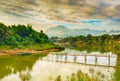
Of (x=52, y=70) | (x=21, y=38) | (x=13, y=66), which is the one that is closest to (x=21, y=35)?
(x=21, y=38)

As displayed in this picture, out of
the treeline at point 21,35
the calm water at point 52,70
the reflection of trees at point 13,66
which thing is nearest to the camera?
the calm water at point 52,70

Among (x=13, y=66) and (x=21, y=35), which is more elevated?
(x=21, y=35)

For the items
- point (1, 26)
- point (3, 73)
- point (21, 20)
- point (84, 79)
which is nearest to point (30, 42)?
point (1, 26)

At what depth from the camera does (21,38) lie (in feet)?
139

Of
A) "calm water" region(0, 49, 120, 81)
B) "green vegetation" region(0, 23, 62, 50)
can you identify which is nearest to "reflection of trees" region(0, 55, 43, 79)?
"calm water" region(0, 49, 120, 81)

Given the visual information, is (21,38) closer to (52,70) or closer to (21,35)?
(21,35)

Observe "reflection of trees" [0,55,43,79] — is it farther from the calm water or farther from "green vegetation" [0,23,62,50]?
"green vegetation" [0,23,62,50]

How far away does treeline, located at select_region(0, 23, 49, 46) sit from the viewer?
1449 inches

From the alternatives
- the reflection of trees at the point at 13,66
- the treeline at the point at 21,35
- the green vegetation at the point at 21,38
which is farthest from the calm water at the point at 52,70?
the treeline at the point at 21,35

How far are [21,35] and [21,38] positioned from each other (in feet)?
7.40

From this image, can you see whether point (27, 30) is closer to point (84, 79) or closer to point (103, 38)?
point (103, 38)

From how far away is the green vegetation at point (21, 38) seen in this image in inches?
1420

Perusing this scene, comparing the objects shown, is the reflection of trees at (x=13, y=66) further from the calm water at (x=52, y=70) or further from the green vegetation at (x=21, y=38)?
the green vegetation at (x=21, y=38)

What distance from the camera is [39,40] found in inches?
1813
